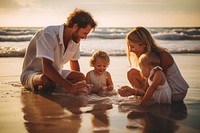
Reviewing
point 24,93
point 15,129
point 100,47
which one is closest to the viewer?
point 15,129

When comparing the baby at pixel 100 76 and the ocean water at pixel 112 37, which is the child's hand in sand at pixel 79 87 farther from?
the ocean water at pixel 112 37

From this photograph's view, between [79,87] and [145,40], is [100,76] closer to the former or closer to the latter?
[79,87]

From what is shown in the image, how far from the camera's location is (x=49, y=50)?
11.6 feet

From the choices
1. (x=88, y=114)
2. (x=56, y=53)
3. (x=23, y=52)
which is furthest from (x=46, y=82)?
(x=23, y=52)

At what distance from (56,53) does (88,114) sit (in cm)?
106

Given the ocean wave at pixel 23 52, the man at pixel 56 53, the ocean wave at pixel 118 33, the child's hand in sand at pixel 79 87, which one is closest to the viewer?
the child's hand in sand at pixel 79 87

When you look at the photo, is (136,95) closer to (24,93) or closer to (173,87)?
(173,87)

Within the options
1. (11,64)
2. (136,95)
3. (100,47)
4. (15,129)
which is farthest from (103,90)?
(100,47)

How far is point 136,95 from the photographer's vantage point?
3355 millimetres

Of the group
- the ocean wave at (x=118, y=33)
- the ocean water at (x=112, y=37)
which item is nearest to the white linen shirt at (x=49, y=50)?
the ocean water at (x=112, y=37)

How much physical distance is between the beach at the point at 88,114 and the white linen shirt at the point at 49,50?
0.28 metres

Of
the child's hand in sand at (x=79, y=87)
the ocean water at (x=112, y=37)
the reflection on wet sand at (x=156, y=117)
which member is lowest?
the reflection on wet sand at (x=156, y=117)

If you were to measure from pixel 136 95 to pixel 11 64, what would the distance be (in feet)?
10.6

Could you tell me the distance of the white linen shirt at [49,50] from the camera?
139 inches
